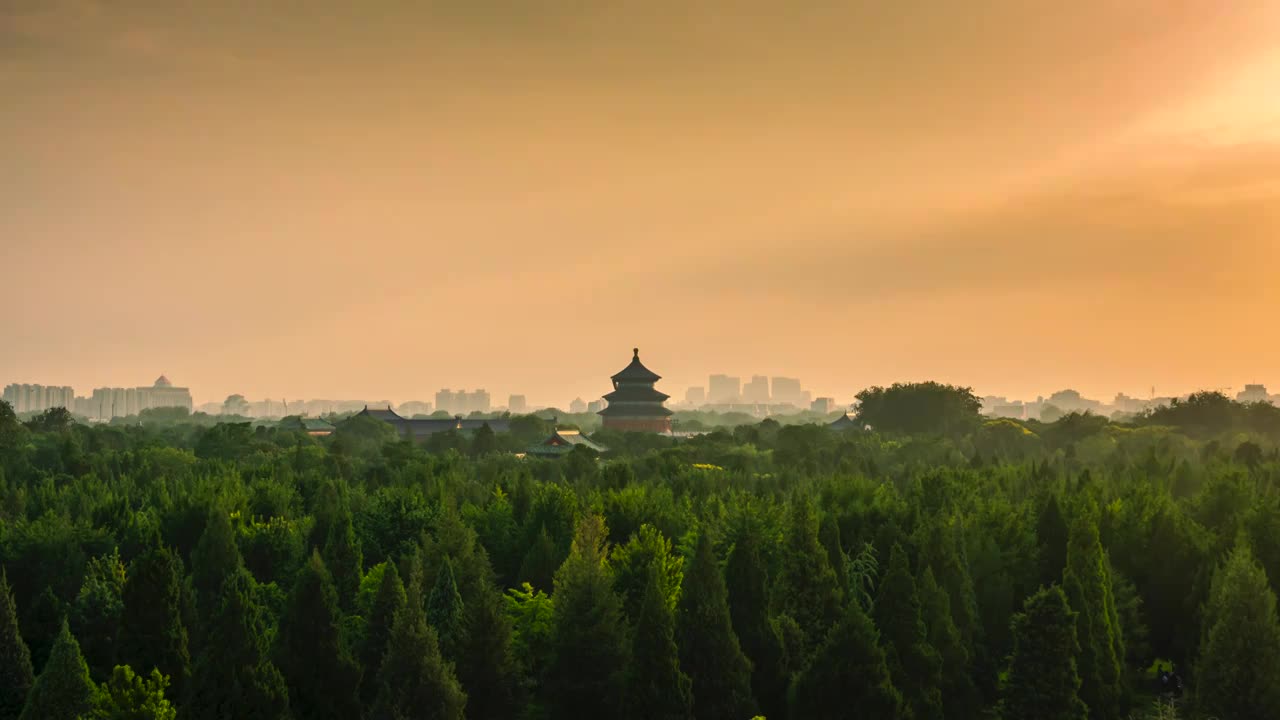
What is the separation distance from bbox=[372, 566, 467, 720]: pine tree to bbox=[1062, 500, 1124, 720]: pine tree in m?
16.6

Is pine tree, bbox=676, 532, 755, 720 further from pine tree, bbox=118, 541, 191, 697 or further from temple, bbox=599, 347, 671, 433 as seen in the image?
temple, bbox=599, 347, 671, 433

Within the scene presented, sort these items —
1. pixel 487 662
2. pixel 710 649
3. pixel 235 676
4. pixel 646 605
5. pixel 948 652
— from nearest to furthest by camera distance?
pixel 235 676, pixel 646 605, pixel 710 649, pixel 487 662, pixel 948 652

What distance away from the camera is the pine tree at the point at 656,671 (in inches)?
1252

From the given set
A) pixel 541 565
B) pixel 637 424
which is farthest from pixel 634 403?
pixel 541 565

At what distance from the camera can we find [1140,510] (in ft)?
153

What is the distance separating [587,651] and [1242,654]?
57.2 feet

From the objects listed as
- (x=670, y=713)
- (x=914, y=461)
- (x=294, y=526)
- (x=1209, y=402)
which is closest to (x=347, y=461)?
(x=294, y=526)

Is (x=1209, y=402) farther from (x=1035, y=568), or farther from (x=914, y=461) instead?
(x=1035, y=568)

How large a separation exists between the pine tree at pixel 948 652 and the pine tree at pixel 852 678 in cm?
288

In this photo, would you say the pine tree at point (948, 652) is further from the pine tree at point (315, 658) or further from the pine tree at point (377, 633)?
the pine tree at point (315, 658)

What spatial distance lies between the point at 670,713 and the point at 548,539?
13.0 meters

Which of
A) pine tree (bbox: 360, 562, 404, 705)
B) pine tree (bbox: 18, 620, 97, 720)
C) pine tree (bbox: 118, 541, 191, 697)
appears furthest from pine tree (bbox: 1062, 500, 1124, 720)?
pine tree (bbox: 18, 620, 97, 720)

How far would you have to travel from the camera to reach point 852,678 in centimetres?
3141

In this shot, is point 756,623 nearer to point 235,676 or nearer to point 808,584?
point 808,584
